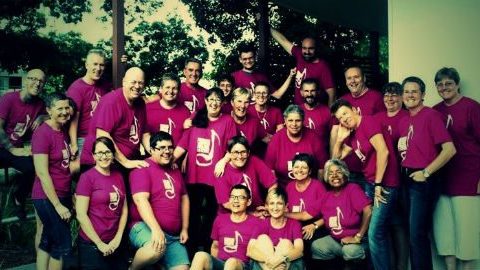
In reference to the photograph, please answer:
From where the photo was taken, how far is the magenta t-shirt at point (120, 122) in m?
4.93

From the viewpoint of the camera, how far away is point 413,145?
4.73 m

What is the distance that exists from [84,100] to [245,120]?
1.62 metres

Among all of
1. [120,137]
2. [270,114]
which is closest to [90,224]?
[120,137]

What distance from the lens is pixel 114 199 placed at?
189 inches

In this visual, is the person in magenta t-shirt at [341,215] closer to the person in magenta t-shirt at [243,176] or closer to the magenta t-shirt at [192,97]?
the person in magenta t-shirt at [243,176]

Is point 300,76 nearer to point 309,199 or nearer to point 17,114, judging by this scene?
point 309,199

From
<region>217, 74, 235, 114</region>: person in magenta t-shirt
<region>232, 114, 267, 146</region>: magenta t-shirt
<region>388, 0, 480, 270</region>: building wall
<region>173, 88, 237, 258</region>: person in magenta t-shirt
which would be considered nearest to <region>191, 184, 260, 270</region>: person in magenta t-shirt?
<region>173, 88, 237, 258</region>: person in magenta t-shirt

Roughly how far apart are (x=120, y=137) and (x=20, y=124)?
1.61 meters

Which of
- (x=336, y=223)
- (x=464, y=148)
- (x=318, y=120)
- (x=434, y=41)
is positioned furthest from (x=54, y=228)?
(x=434, y=41)

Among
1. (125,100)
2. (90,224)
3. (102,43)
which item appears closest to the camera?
(90,224)

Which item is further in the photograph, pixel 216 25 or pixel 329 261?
pixel 216 25

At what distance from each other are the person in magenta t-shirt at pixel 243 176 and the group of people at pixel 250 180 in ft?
0.04

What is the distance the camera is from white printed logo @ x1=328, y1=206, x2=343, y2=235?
198 inches

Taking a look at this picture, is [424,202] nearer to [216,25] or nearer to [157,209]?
[157,209]
